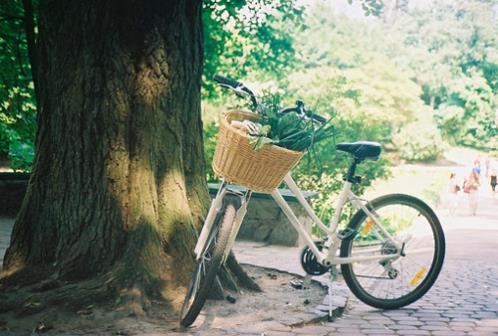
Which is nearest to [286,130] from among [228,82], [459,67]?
[228,82]

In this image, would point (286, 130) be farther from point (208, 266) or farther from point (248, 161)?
point (208, 266)

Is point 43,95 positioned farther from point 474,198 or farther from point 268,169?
point 474,198

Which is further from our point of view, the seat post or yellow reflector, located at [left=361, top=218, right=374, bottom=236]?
yellow reflector, located at [left=361, top=218, right=374, bottom=236]

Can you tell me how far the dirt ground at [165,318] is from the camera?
3.45 m

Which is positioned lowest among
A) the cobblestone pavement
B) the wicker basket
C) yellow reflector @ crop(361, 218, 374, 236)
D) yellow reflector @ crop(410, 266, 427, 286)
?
the cobblestone pavement

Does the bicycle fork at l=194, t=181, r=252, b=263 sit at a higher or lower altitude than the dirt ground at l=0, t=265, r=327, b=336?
higher

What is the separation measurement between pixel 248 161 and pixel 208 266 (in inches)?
29.2

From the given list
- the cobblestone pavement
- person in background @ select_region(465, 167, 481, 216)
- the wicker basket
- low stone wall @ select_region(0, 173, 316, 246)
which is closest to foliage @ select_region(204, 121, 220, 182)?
low stone wall @ select_region(0, 173, 316, 246)

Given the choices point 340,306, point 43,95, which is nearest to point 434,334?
point 340,306

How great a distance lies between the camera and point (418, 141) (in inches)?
1421

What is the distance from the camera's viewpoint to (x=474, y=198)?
16.4 m

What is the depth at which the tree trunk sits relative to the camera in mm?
4012

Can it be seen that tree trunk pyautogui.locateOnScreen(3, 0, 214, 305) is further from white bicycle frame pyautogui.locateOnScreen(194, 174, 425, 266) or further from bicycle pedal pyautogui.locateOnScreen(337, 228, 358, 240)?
bicycle pedal pyautogui.locateOnScreen(337, 228, 358, 240)

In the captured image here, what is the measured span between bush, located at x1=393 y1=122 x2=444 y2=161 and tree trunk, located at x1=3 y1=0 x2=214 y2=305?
3263 cm
